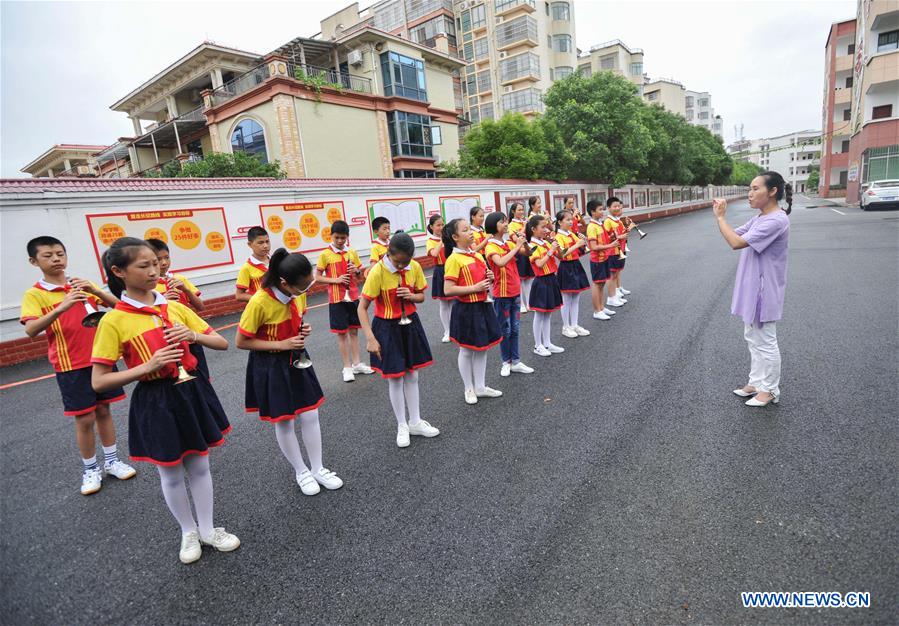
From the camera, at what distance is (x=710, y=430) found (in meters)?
3.63

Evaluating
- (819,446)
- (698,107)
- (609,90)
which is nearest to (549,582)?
(819,446)

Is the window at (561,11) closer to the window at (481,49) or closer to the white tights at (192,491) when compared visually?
the window at (481,49)

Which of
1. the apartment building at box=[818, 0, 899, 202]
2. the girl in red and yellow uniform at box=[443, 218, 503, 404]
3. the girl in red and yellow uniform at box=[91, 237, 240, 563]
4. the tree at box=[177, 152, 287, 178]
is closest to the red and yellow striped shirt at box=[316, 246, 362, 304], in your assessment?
the girl in red and yellow uniform at box=[443, 218, 503, 404]

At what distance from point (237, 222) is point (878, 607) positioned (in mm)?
12030

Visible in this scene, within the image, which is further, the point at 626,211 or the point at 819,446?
the point at 626,211

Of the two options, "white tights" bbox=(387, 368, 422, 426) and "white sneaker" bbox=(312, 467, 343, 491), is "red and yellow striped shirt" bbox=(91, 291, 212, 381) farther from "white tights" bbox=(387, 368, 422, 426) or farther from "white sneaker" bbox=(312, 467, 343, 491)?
"white tights" bbox=(387, 368, 422, 426)

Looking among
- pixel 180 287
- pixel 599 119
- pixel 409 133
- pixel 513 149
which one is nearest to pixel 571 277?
pixel 180 287

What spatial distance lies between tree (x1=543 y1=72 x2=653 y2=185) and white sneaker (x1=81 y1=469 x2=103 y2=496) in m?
24.8

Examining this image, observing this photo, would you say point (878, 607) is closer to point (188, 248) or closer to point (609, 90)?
point (188, 248)

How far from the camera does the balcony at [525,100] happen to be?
3869cm

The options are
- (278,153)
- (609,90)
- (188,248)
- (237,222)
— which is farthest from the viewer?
(609,90)

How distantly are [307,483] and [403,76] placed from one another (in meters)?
26.7

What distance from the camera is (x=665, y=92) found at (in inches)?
2440

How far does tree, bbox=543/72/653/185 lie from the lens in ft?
79.2
